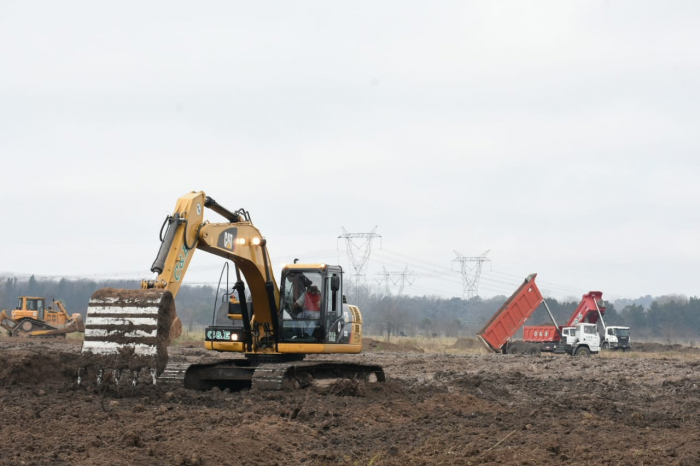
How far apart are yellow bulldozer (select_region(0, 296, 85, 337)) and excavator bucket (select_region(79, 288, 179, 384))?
3699cm

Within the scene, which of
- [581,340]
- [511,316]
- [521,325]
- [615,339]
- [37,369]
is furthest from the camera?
[615,339]

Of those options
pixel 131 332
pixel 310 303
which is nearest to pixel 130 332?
pixel 131 332

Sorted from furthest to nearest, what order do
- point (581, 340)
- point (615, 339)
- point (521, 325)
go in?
point (615, 339) → point (521, 325) → point (581, 340)

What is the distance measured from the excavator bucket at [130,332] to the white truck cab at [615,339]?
1441 inches

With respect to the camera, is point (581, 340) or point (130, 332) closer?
point (130, 332)

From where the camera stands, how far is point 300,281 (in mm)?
15742

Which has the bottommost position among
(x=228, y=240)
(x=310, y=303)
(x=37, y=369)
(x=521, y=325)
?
(x=37, y=369)

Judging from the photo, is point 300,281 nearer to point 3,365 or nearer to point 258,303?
point 258,303

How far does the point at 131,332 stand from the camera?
11273 millimetres

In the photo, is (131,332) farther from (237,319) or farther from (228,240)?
(237,319)

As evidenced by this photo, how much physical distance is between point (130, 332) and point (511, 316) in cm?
2872

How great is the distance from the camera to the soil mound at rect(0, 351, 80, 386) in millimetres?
15344

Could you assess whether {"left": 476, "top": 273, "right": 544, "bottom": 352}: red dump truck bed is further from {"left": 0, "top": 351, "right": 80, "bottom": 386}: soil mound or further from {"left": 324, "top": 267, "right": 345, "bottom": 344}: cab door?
{"left": 0, "top": 351, "right": 80, "bottom": 386}: soil mound

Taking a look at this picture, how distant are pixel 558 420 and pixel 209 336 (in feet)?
23.4
